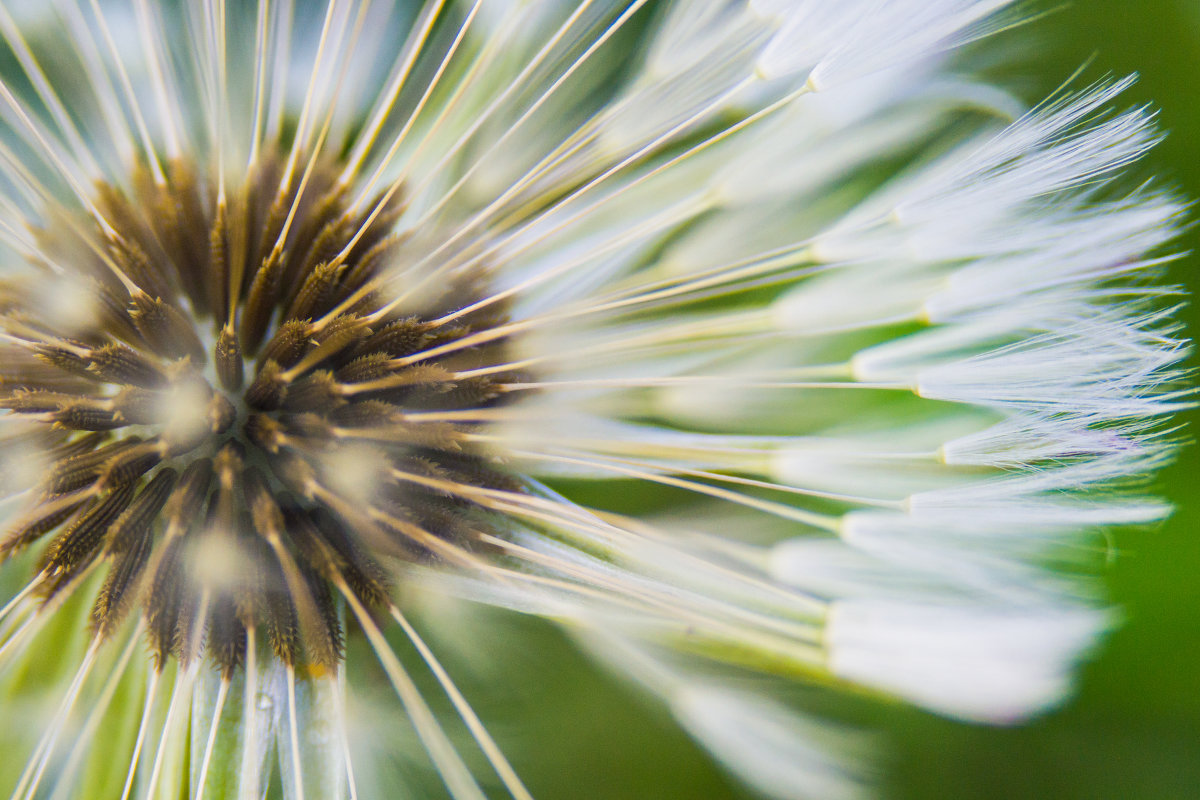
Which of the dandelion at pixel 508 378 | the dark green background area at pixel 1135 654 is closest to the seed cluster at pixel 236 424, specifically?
the dandelion at pixel 508 378

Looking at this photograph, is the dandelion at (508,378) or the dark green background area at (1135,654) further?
the dark green background area at (1135,654)

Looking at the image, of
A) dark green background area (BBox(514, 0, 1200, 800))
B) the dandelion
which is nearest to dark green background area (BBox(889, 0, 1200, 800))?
dark green background area (BBox(514, 0, 1200, 800))

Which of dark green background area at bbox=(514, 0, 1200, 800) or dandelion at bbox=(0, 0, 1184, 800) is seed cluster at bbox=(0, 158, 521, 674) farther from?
dark green background area at bbox=(514, 0, 1200, 800)

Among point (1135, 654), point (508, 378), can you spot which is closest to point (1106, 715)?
point (1135, 654)

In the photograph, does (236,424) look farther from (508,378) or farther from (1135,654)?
(1135,654)

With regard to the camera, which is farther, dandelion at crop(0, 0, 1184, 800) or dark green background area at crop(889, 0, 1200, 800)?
dark green background area at crop(889, 0, 1200, 800)

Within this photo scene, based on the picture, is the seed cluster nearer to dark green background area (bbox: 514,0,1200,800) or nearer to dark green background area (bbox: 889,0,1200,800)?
dark green background area (bbox: 514,0,1200,800)

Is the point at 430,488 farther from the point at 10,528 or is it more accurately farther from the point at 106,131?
the point at 106,131

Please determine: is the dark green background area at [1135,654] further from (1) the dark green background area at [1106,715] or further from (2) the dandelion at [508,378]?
(2) the dandelion at [508,378]
